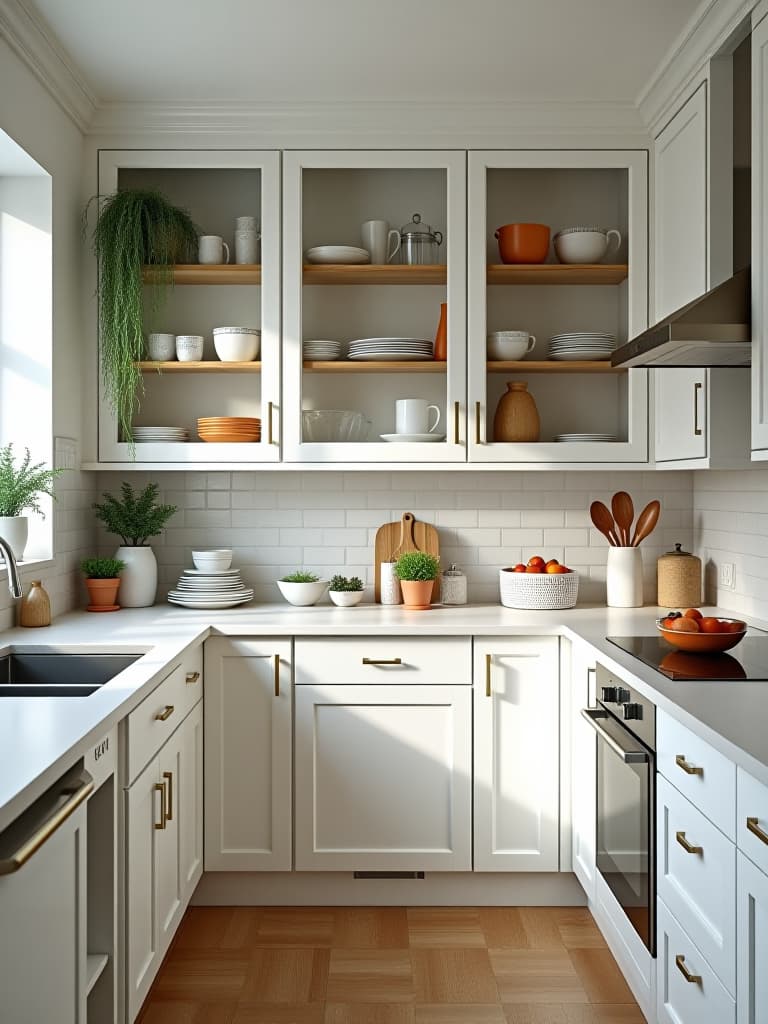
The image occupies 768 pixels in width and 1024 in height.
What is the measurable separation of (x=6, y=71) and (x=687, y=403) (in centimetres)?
222

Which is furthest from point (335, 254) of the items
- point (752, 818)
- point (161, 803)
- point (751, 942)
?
point (751, 942)

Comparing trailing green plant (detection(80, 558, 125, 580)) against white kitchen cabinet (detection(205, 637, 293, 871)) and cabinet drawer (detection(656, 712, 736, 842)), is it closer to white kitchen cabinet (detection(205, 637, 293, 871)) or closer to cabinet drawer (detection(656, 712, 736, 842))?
white kitchen cabinet (detection(205, 637, 293, 871))

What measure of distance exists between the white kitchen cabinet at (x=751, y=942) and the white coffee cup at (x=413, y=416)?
1.95 meters

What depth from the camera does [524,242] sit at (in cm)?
333

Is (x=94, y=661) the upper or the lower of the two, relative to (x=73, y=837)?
upper

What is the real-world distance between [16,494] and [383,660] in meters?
1.22

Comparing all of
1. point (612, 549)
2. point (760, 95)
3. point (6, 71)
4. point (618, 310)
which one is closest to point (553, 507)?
point (612, 549)

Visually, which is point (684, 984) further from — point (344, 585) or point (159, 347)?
point (159, 347)

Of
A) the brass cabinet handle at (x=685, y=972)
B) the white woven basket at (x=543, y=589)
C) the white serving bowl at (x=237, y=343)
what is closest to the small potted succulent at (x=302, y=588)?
the white woven basket at (x=543, y=589)

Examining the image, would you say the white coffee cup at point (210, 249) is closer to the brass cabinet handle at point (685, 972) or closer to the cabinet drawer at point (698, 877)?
the cabinet drawer at point (698, 877)

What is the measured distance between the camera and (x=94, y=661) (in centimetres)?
263

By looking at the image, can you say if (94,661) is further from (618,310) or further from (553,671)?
(618,310)

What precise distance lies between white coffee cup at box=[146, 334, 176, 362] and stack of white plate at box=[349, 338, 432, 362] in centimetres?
68

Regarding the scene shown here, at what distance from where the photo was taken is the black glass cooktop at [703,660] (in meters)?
2.21
